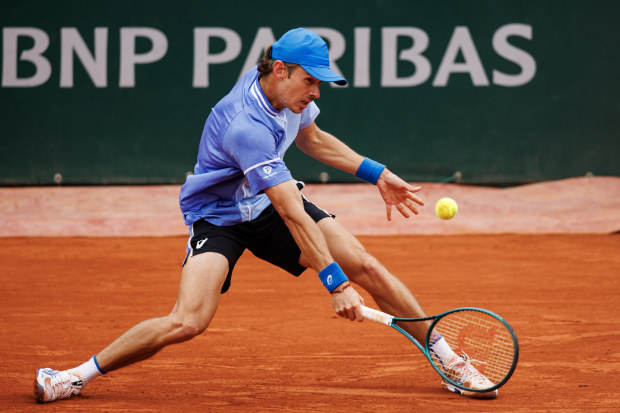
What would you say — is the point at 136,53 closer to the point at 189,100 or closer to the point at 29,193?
the point at 189,100

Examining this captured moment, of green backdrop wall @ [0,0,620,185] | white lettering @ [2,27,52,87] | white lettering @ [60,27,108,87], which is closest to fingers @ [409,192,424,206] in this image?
green backdrop wall @ [0,0,620,185]

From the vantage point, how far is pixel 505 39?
9773 millimetres

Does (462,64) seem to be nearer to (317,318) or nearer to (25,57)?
(25,57)

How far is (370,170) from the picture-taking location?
420 centimetres

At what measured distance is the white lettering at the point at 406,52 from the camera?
9.80 meters

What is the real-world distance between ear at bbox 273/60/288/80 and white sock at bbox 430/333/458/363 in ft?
4.12

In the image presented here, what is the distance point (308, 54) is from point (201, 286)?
3.33 feet

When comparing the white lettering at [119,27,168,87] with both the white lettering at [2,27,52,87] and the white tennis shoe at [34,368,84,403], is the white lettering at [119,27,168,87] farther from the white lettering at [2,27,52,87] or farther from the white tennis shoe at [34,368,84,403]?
the white tennis shoe at [34,368,84,403]

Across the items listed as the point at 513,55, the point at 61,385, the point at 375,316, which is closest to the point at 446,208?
the point at 375,316

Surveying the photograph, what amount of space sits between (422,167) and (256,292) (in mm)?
4163

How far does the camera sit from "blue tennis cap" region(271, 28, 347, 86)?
3621mm

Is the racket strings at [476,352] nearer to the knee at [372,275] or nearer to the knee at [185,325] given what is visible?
the knee at [372,275]

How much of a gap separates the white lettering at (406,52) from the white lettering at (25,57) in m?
3.62

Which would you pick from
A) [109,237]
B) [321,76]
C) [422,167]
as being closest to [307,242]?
[321,76]
